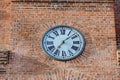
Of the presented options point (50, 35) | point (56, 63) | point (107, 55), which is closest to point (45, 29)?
point (50, 35)

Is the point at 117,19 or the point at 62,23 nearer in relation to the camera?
the point at 62,23

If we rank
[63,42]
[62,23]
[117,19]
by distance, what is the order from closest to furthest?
[63,42]
[62,23]
[117,19]

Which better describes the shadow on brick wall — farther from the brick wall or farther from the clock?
the clock

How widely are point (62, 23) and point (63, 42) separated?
546mm

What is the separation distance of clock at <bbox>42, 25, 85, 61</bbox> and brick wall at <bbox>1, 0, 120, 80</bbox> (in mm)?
124

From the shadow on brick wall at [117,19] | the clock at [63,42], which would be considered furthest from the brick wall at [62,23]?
the shadow on brick wall at [117,19]

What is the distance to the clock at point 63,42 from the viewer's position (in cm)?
977

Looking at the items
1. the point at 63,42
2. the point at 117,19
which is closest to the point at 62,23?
the point at 63,42

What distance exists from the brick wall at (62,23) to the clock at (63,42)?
0.12m

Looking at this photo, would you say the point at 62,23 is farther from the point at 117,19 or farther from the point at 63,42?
the point at 117,19

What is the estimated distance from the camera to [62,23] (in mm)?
10086

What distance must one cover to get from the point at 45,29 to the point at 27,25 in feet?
1.57

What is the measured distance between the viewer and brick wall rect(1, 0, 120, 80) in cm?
962

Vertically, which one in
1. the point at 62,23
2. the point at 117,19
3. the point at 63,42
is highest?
the point at 117,19
